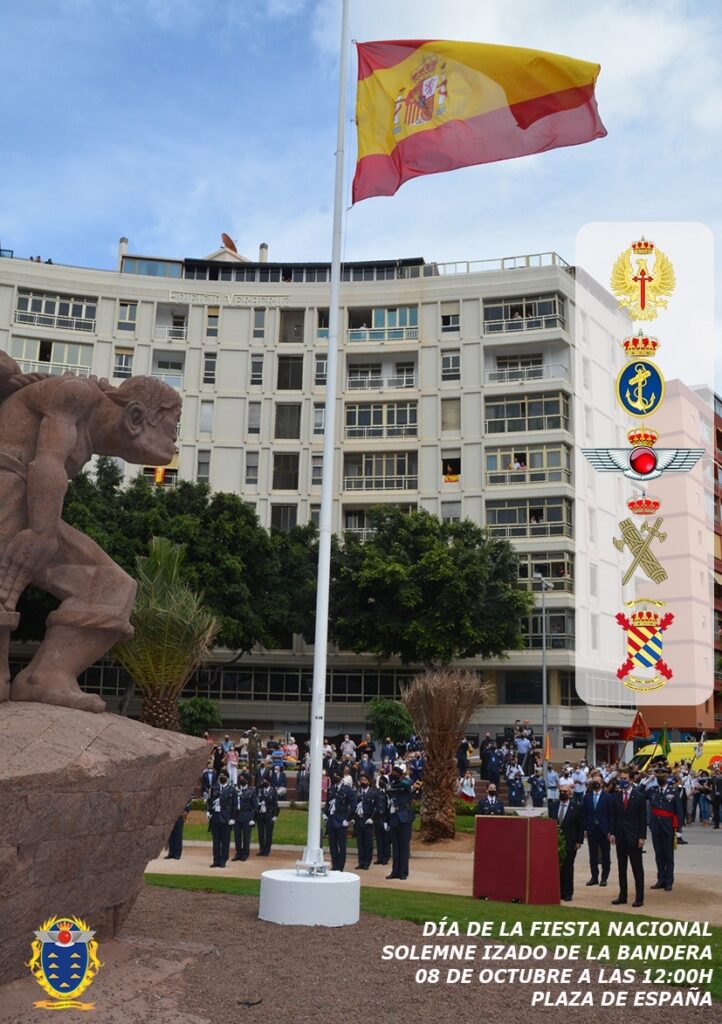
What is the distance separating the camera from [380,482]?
154 ft

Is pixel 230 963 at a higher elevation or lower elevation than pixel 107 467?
lower

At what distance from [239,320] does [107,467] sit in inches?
490

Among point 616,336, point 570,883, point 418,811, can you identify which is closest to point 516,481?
point 616,336

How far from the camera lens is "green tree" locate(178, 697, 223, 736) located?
109 ft

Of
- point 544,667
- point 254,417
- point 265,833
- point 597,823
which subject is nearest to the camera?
point 597,823

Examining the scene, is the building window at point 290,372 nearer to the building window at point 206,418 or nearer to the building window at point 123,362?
the building window at point 206,418

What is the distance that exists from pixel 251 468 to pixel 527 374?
14.0 meters

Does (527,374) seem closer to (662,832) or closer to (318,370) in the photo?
(318,370)

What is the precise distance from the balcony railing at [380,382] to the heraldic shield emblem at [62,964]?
41.9 m

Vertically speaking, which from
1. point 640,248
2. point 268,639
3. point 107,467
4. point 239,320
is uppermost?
point 239,320

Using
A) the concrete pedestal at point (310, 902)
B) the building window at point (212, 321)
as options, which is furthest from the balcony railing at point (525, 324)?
the concrete pedestal at point (310, 902)

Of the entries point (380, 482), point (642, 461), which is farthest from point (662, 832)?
point (380, 482)

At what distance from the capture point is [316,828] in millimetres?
10906

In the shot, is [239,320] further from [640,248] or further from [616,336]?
[640,248]
